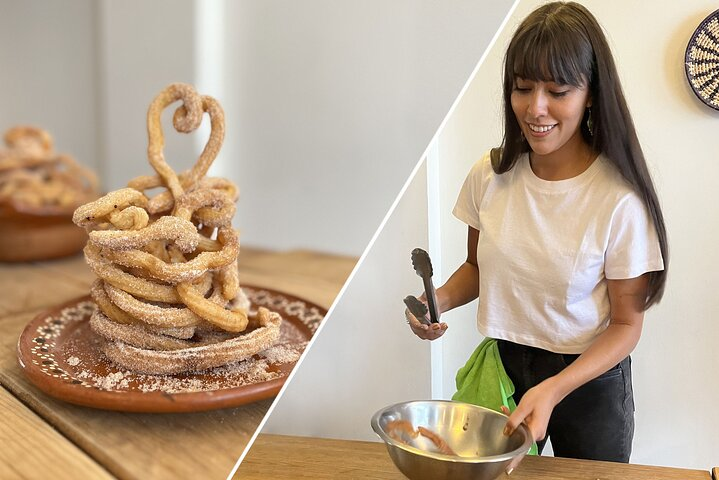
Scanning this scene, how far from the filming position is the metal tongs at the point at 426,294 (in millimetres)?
719

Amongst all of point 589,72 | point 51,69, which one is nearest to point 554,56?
point 589,72

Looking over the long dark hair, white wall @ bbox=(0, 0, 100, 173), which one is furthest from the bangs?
white wall @ bbox=(0, 0, 100, 173)

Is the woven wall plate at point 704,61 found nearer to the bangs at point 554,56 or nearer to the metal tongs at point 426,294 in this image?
the bangs at point 554,56

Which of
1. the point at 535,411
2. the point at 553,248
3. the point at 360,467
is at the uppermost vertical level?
the point at 553,248

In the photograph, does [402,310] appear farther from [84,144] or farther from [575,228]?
[84,144]

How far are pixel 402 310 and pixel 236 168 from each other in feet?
1.48

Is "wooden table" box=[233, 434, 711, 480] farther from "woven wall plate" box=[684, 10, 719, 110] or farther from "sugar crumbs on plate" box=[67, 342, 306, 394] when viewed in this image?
"woven wall plate" box=[684, 10, 719, 110]

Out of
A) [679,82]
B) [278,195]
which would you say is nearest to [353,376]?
[278,195]

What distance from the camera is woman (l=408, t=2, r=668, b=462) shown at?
29.6 inches

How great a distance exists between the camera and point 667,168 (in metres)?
0.95

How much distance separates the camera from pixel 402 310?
3.07 feet

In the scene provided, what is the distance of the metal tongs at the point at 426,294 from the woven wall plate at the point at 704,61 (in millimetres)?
448

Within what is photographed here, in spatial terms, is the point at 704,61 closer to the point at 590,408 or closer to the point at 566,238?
the point at 566,238

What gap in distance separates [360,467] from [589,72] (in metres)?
0.47
